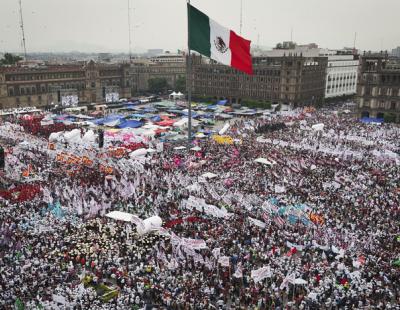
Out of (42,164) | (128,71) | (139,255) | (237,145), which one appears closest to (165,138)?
(237,145)

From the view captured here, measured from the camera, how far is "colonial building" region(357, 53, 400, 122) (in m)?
72.2

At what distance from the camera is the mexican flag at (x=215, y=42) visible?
30750 millimetres

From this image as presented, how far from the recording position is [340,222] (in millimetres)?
27953

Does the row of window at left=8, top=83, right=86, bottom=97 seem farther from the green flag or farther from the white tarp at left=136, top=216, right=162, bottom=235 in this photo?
the green flag

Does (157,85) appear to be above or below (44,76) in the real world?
below

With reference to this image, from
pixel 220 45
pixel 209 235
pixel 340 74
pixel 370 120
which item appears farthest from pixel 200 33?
pixel 340 74

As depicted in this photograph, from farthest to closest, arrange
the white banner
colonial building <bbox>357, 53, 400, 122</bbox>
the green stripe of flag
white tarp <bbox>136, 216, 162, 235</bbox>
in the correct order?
colonial building <bbox>357, 53, 400, 122</bbox> → the green stripe of flag → white tarp <bbox>136, 216, 162, 235</bbox> → the white banner

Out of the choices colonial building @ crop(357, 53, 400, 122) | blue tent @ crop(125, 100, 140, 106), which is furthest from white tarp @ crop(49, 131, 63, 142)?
colonial building @ crop(357, 53, 400, 122)

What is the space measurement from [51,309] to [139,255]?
596 centimetres

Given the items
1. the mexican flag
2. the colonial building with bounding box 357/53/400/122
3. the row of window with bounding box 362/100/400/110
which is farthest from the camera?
the row of window with bounding box 362/100/400/110

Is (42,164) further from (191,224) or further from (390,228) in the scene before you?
(390,228)

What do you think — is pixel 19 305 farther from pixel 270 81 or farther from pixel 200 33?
pixel 270 81

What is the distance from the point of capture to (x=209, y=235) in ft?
85.3

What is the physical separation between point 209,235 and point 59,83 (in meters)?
81.9
